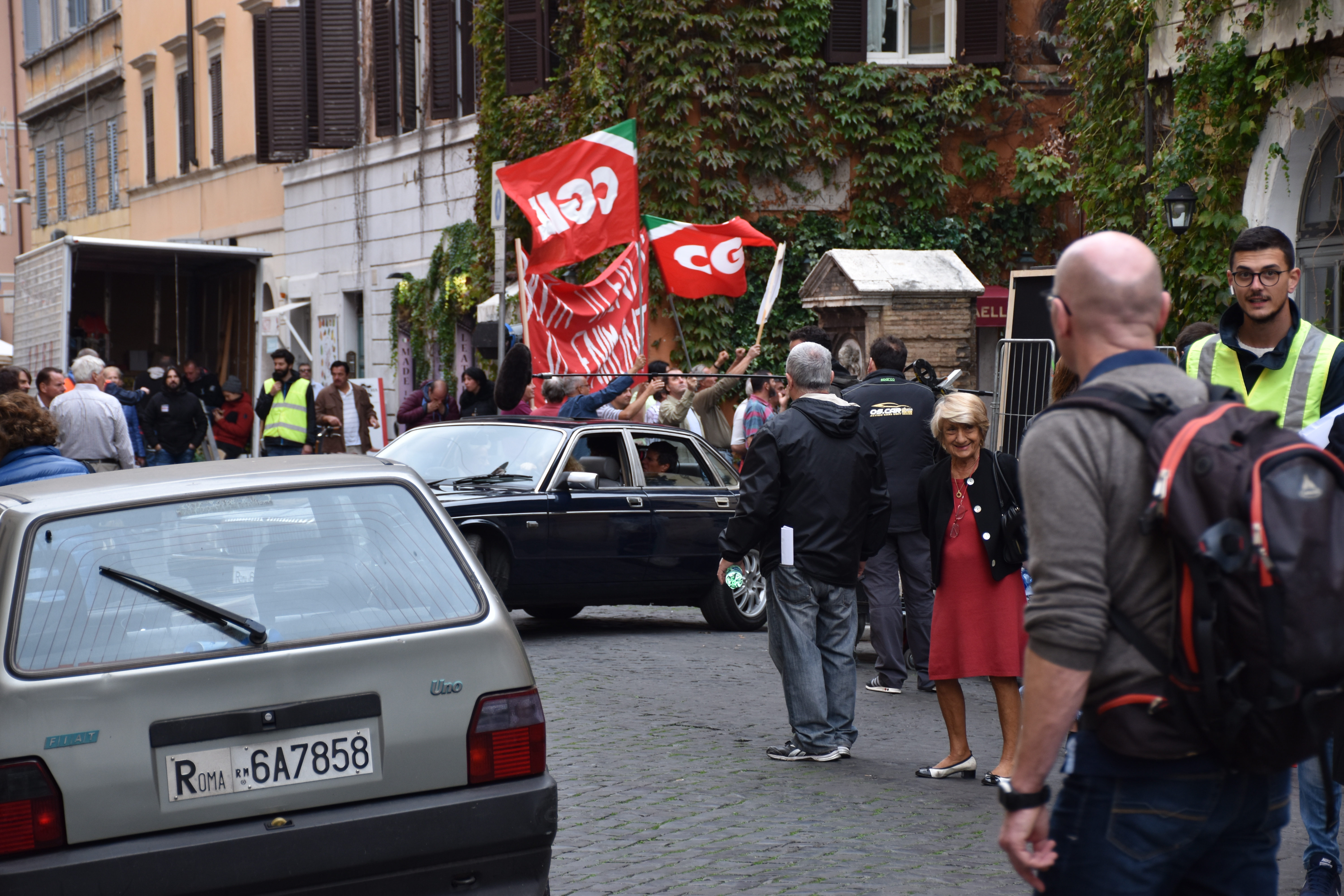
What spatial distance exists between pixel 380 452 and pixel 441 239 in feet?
47.9

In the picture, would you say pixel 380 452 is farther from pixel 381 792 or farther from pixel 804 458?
pixel 381 792

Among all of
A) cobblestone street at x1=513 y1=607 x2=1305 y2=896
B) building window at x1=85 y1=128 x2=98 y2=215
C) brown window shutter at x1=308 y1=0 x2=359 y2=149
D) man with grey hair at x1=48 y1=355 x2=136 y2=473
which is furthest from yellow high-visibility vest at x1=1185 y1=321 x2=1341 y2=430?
building window at x1=85 y1=128 x2=98 y2=215

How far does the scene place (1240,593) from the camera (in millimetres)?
2477

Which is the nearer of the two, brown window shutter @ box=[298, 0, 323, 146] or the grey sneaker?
the grey sneaker

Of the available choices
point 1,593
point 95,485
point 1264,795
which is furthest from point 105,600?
point 1264,795

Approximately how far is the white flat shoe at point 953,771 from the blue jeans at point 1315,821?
205cm

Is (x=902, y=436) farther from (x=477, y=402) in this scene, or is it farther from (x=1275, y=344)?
(x=477, y=402)

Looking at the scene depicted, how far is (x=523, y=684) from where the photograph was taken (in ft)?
14.0

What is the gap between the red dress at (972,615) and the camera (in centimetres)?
648

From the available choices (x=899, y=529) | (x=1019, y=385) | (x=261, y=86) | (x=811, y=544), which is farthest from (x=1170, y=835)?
(x=261, y=86)

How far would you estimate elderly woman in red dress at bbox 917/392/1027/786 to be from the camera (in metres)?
6.49

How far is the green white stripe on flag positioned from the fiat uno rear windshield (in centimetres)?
1037

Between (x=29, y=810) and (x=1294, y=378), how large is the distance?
363 centimetres

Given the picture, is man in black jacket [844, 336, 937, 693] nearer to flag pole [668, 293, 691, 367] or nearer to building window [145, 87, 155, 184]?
flag pole [668, 293, 691, 367]
